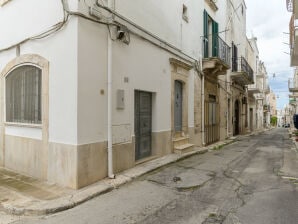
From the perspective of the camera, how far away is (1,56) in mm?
7320

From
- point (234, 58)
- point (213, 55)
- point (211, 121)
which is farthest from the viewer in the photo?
point (234, 58)

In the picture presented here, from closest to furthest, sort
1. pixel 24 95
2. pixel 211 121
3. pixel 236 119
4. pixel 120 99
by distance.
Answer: pixel 120 99 < pixel 24 95 < pixel 211 121 < pixel 236 119

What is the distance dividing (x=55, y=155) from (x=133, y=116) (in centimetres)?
224

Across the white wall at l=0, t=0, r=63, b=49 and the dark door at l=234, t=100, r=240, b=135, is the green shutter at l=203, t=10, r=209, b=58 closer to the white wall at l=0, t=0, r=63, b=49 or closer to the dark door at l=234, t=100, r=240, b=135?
the white wall at l=0, t=0, r=63, b=49

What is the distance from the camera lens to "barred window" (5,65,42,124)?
607 cm

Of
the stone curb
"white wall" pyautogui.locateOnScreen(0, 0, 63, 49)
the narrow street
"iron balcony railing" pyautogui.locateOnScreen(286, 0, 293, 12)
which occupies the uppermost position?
"iron balcony railing" pyautogui.locateOnScreen(286, 0, 293, 12)

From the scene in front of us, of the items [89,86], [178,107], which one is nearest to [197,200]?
[89,86]

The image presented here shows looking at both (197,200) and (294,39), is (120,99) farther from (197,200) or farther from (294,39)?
(294,39)

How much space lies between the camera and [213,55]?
40.3ft

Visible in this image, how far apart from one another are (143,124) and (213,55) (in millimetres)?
6487

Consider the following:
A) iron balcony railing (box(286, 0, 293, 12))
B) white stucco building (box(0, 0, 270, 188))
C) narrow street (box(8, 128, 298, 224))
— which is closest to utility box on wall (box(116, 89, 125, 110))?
white stucco building (box(0, 0, 270, 188))

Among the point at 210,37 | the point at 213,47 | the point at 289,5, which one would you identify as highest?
the point at 289,5

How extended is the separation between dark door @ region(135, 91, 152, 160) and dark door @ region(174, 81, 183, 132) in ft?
5.94

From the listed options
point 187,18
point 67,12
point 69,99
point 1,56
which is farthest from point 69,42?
point 187,18
